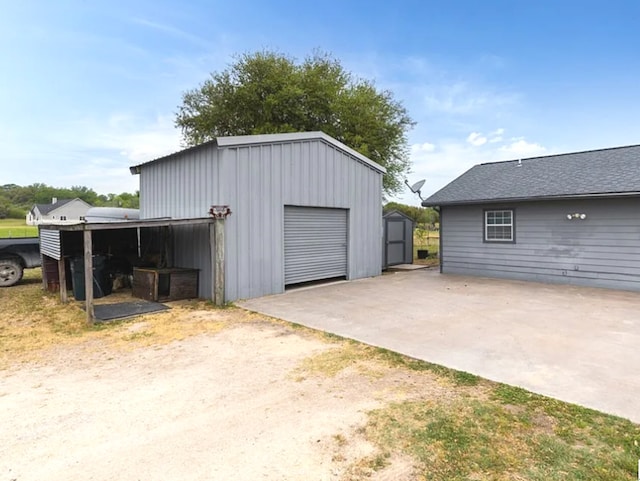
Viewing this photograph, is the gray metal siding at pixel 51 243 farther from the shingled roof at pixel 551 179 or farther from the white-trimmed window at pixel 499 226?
the white-trimmed window at pixel 499 226

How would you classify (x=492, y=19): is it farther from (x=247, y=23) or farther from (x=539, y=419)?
(x=539, y=419)

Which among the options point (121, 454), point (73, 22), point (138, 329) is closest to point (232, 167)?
point (138, 329)

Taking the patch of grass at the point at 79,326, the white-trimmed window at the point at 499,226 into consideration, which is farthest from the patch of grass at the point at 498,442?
the white-trimmed window at the point at 499,226

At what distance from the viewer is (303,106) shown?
62.4ft

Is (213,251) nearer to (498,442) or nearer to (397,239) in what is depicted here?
(498,442)

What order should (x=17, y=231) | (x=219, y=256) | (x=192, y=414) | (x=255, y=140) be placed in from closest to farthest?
(x=192, y=414)
(x=219, y=256)
(x=255, y=140)
(x=17, y=231)

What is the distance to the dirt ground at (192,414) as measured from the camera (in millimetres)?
2266

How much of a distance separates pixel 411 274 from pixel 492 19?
8774mm

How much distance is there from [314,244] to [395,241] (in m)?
5.26

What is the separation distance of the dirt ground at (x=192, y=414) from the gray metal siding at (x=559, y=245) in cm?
750

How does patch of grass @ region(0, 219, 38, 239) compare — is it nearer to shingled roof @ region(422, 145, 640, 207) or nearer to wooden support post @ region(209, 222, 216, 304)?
wooden support post @ region(209, 222, 216, 304)

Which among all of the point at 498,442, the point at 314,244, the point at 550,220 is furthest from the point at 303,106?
the point at 498,442

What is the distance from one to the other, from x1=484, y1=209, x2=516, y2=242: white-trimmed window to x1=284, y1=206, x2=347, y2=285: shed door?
4157 millimetres

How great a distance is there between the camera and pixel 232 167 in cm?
736
